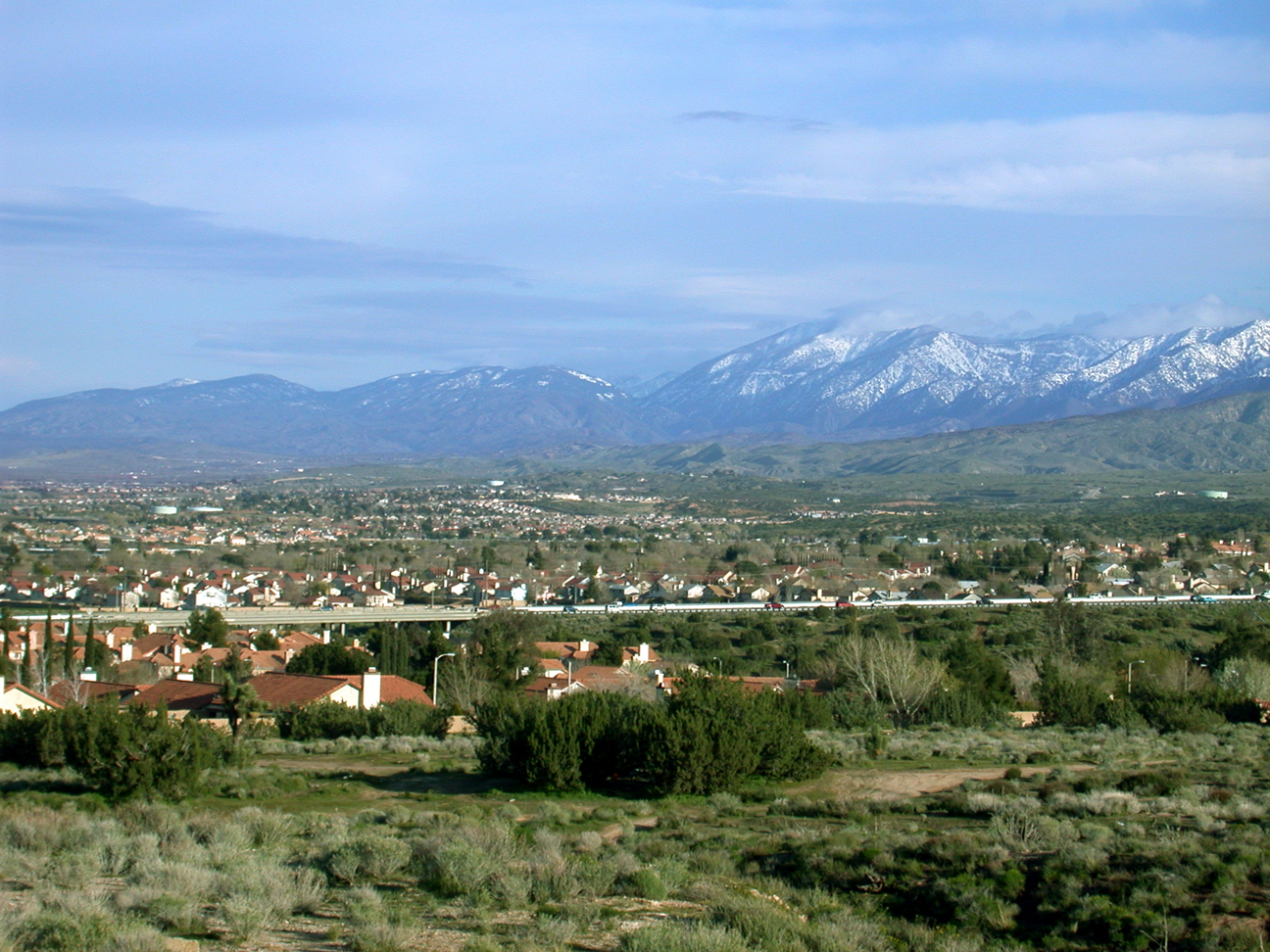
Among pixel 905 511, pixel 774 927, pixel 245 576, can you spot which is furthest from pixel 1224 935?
pixel 905 511

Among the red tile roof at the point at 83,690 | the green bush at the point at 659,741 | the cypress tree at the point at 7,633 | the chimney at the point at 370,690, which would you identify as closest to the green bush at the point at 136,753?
the green bush at the point at 659,741

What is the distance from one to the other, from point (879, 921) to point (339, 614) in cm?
4997

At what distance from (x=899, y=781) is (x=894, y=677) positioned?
43.0ft

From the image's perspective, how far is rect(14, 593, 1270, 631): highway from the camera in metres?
56.1

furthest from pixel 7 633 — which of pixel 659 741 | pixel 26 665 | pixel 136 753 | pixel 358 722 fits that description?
pixel 659 741

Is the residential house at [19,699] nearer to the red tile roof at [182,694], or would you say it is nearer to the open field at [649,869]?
the red tile roof at [182,694]

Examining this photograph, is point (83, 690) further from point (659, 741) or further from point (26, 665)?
point (659, 741)

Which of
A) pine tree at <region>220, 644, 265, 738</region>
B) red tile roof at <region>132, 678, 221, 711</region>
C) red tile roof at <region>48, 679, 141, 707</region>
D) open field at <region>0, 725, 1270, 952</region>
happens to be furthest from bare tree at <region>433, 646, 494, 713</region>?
open field at <region>0, 725, 1270, 952</region>

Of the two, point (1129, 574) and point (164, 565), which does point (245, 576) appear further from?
point (1129, 574)

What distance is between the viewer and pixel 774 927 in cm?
984

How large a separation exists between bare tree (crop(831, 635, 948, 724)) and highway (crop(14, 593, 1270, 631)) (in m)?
21.9

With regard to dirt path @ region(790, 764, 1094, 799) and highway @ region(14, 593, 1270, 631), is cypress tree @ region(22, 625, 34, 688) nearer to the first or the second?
highway @ region(14, 593, 1270, 631)

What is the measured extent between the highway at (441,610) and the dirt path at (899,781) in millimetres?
34394

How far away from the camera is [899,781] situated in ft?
64.3
